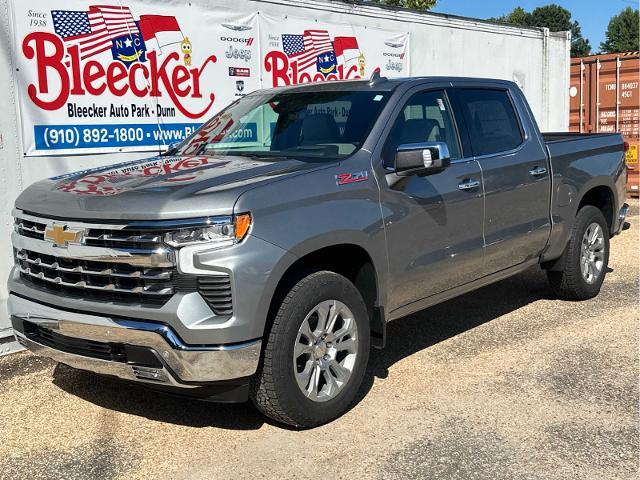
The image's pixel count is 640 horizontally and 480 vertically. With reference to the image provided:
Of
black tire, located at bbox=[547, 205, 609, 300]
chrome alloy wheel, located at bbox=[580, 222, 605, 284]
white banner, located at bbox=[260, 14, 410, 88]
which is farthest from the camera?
white banner, located at bbox=[260, 14, 410, 88]

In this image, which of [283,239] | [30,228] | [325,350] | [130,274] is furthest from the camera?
[30,228]

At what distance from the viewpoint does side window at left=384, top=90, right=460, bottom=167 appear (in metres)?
4.68

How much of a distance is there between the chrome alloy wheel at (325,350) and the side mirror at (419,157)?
941 mm

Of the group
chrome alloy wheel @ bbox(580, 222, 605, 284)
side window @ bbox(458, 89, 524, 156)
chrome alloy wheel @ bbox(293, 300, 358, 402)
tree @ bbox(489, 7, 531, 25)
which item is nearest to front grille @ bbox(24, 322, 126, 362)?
chrome alloy wheel @ bbox(293, 300, 358, 402)

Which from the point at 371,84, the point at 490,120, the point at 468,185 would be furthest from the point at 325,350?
the point at 490,120

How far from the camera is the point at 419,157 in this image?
14.4 ft

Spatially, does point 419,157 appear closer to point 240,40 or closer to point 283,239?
point 283,239

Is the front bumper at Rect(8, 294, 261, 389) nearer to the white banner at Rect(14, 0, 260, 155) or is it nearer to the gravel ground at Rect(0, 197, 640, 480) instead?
the gravel ground at Rect(0, 197, 640, 480)

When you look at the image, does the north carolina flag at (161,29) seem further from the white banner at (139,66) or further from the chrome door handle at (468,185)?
the chrome door handle at (468,185)

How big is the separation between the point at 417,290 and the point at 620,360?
5.36ft

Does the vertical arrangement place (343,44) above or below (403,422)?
above

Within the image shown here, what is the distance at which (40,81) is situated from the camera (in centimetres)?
603

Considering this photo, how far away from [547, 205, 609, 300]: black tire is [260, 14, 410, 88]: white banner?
3.22 meters

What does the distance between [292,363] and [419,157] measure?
146 cm
